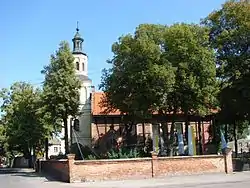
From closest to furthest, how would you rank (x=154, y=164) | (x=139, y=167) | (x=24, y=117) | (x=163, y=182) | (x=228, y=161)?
(x=163, y=182) → (x=139, y=167) → (x=154, y=164) → (x=228, y=161) → (x=24, y=117)

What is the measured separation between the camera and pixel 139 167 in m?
30.0

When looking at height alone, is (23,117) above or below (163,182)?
above

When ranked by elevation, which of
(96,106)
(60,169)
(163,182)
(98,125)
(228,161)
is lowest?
(163,182)

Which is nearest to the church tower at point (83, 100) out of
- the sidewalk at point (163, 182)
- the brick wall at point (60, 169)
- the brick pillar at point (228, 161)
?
the brick wall at point (60, 169)

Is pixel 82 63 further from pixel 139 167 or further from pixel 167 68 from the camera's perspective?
pixel 139 167

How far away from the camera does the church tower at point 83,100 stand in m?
61.4

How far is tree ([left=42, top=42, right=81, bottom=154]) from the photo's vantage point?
4000 centimetres

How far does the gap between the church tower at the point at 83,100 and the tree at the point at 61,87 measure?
675 inches

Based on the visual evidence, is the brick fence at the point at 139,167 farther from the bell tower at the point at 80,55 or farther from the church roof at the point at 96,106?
the bell tower at the point at 80,55

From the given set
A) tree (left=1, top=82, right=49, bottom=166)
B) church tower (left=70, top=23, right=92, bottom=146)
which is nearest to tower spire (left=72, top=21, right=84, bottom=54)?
church tower (left=70, top=23, right=92, bottom=146)

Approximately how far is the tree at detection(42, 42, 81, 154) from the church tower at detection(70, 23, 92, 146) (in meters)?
17.1

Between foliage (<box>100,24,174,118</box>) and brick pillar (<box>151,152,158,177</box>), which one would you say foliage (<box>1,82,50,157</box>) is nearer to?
foliage (<box>100,24,174,118</box>)

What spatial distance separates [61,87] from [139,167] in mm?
13621

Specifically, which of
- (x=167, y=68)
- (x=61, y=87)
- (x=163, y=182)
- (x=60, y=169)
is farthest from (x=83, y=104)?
(x=163, y=182)
